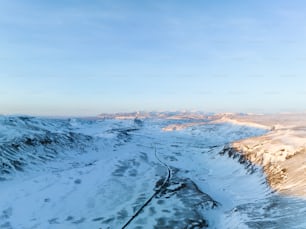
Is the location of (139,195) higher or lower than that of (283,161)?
lower

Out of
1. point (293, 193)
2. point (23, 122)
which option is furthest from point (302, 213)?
point (23, 122)

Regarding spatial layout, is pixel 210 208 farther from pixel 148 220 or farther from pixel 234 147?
pixel 234 147

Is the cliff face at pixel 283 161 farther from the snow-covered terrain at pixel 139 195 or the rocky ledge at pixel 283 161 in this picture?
the snow-covered terrain at pixel 139 195

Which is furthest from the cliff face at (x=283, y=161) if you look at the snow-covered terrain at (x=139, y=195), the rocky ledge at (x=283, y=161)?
the snow-covered terrain at (x=139, y=195)

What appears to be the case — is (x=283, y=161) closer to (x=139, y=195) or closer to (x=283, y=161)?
(x=283, y=161)

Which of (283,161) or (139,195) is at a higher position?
(283,161)

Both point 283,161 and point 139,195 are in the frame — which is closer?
point 139,195

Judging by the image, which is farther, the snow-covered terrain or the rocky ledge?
the rocky ledge

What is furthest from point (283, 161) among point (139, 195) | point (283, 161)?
point (139, 195)

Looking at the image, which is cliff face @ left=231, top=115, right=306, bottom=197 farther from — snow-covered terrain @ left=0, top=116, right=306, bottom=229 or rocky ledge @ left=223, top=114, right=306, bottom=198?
snow-covered terrain @ left=0, top=116, right=306, bottom=229

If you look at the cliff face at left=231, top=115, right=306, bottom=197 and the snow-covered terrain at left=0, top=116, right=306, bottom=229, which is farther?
the cliff face at left=231, top=115, right=306, bottom=197

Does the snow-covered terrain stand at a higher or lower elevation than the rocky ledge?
lower

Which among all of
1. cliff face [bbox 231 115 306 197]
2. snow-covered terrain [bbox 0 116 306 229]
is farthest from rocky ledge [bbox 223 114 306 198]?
snow-covered terrain [bbox 0 116 306 229]
